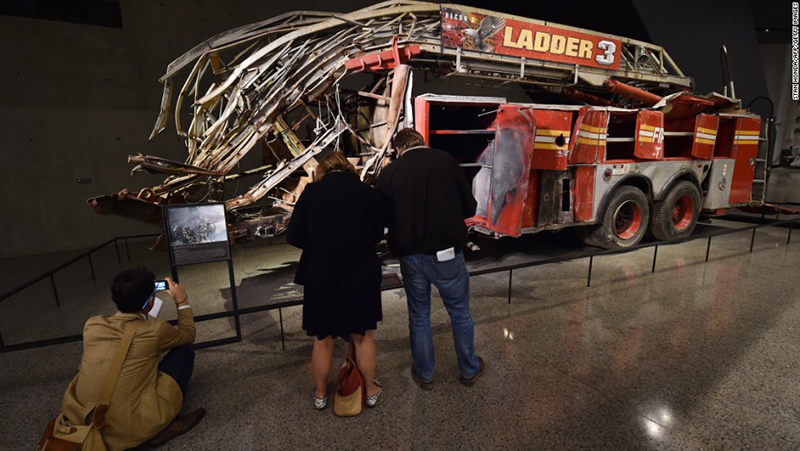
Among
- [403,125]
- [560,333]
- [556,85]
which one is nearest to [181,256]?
[403,125]

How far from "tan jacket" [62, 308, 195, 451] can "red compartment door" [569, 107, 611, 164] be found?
16.9 ft

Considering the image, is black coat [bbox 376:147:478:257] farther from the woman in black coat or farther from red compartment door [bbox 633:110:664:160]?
red compartment door [bbox 633:110:664:160]

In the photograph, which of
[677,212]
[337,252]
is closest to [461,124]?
[337,252]

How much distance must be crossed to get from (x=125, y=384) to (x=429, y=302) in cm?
176

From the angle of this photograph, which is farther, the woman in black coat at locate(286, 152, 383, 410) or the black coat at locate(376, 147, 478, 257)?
the black coat at locate(376, 147, 478, 257)

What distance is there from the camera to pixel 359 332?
7.65 ft

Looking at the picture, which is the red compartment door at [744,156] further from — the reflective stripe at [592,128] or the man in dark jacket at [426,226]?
the man in dark jacket at [426,226]

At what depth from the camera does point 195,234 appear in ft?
9.70

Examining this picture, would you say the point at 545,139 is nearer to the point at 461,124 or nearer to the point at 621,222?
the point at 461,124

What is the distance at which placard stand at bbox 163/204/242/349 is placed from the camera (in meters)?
2.89

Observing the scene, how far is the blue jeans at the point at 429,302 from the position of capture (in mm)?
2500

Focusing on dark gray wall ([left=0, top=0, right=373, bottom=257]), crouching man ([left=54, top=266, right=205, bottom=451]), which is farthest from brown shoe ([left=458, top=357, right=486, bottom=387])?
dark gray wall ([left=0, top=0, right=373, bottom=257])

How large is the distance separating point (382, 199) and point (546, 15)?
1020cm

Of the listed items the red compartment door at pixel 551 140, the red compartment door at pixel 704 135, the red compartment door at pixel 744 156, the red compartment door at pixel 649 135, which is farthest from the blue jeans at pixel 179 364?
the red compartment door at pixel 744 156
